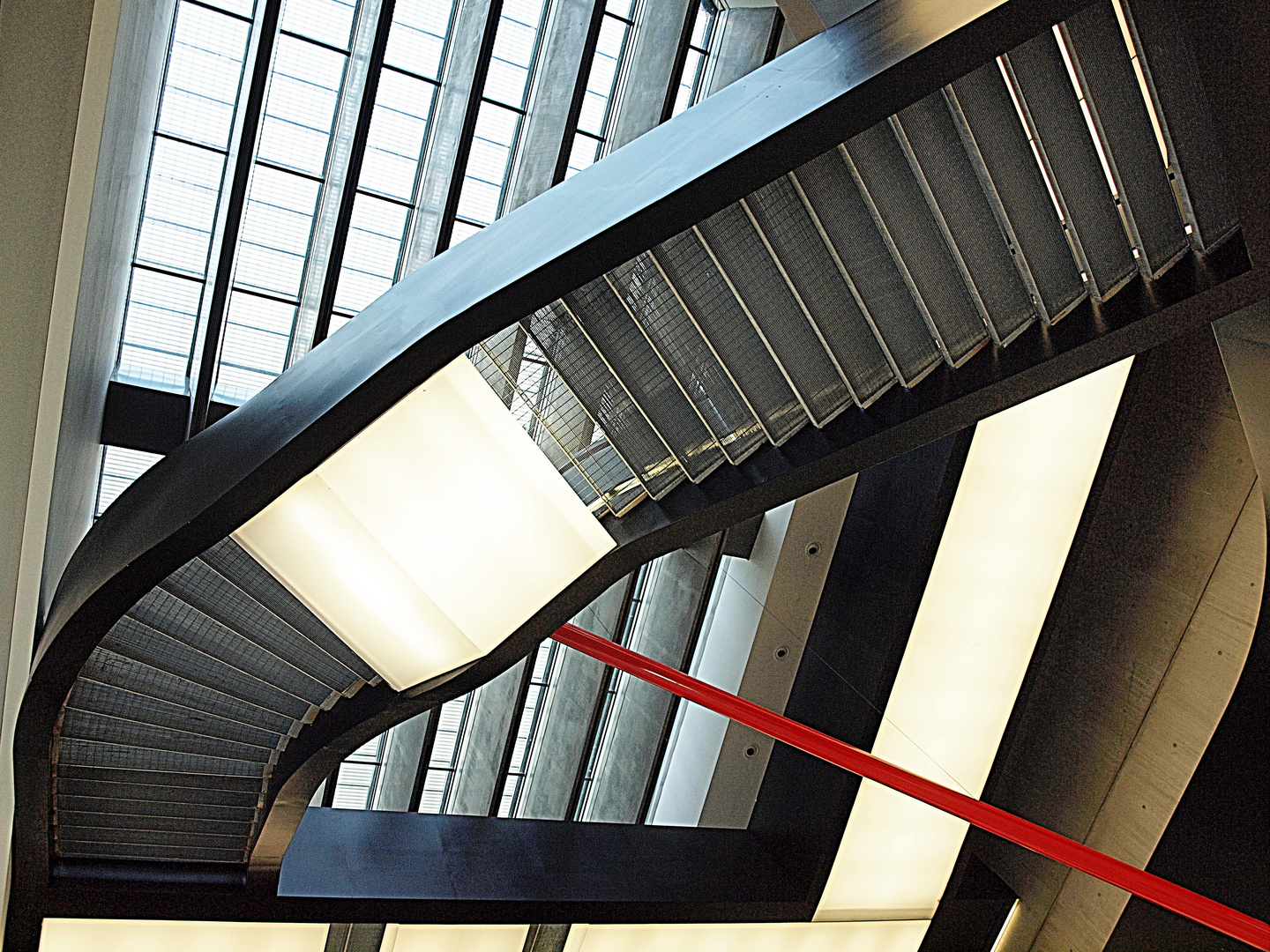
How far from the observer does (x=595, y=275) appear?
3.46 meters

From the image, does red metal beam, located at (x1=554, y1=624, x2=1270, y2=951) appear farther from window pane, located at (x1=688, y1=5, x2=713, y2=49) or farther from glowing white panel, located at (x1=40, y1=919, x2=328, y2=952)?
window pane, located at (x1=688, y1=5, x2=713, y2=49)

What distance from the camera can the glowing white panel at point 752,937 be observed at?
856 centimetres

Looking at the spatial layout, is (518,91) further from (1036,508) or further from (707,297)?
(1036,508)

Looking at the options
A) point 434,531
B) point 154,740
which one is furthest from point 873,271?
point 154,740

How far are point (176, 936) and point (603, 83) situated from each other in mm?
8634

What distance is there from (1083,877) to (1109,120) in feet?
28.9

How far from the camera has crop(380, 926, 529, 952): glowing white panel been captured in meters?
7.79

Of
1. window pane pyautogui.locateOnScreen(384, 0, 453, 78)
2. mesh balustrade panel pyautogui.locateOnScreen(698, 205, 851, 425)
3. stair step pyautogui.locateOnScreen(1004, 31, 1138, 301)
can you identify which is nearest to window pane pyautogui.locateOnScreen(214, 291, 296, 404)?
window pane pyautogui.locateOnScreen(384, 0, 453, 78)

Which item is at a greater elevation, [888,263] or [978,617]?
[888,263]

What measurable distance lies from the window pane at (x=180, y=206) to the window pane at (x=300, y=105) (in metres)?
0.60

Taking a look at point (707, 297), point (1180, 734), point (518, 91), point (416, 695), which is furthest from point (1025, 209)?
point (1180, 734)

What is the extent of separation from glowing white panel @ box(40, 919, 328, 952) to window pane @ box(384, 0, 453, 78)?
7.66m

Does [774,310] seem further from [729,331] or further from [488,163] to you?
[488,163]

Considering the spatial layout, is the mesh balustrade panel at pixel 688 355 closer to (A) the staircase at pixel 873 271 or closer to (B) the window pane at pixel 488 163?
(A) the staircase at pixel 873 271
